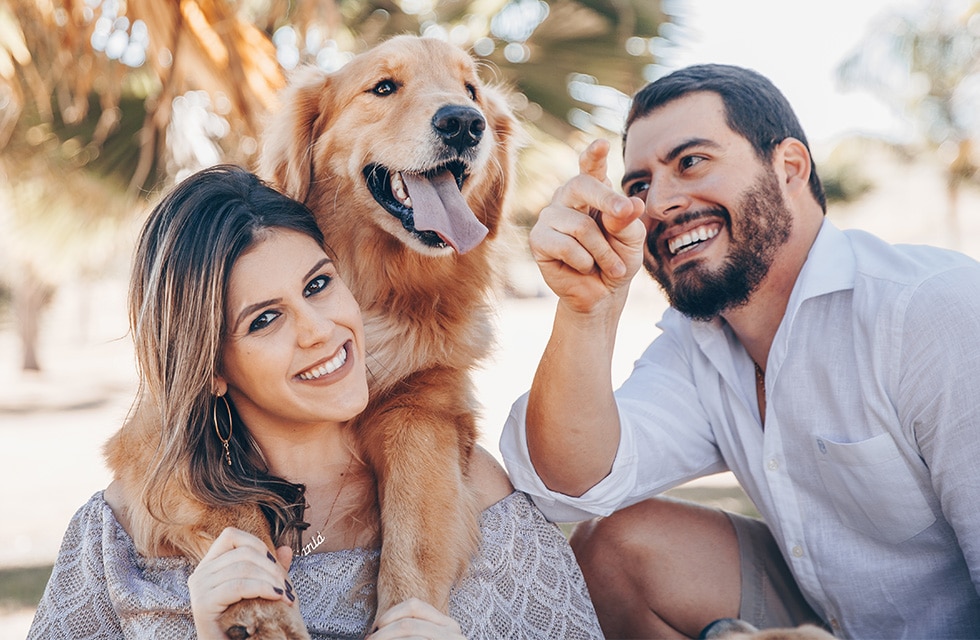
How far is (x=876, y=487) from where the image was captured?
2.15m

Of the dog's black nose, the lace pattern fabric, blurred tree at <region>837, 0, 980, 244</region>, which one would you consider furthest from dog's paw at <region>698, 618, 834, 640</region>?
blurred tree at <region>837, 0, 980, 244</region>

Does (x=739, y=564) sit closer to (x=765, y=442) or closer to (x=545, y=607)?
(x=765, y=442)

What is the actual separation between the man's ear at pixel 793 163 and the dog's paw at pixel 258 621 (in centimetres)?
186

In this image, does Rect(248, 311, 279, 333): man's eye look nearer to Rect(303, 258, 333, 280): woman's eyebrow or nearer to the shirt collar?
Rect(303, 258, 333, 280): woman's eyebrow

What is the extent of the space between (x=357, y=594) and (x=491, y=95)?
5.49 feet

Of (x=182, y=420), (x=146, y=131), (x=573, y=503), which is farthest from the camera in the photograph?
(x=146, y=131)

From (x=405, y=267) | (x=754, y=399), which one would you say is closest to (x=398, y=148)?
(x=405, y=267)

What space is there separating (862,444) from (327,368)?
1346 millimetres

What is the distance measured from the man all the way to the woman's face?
0.48 m

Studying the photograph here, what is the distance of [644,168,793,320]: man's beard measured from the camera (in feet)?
7.79

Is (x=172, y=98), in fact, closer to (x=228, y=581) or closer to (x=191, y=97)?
(x=191, y=97)

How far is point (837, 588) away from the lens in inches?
88.3

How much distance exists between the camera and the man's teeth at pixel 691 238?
2441mm

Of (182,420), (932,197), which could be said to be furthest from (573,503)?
(932,197)
